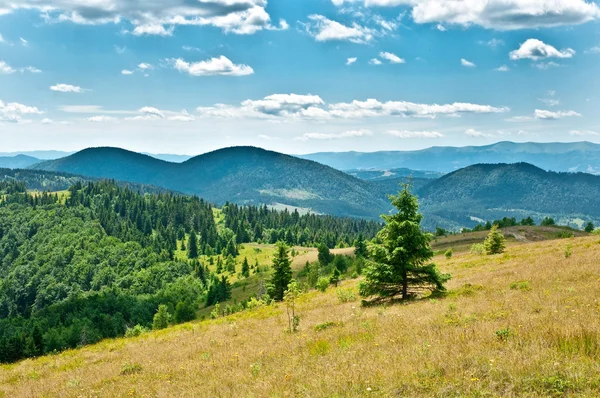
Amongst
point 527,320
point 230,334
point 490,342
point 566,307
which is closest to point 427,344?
point 490,342

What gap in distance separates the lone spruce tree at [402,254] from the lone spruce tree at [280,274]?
3329 centimetres

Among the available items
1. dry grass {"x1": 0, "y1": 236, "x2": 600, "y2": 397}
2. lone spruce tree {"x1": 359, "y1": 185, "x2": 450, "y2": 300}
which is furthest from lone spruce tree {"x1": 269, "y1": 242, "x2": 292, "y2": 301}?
lone spruce tree {"x1": 359, "y1": 185, "x2": 450, "y2": 300}

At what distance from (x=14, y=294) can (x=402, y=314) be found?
22659cm

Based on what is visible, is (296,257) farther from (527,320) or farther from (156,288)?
(527,320)

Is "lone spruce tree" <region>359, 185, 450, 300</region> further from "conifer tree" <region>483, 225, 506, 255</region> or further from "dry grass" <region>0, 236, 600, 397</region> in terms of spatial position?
"conifer tree" <region>483, 225, 506, 255</region>

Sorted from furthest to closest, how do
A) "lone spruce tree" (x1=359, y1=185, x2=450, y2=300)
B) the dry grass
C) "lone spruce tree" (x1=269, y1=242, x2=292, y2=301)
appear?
"lone spruce tree" (x1=269, y1=242, x2=292, y2=301)
"lone spruce tree" (x1=359, y1=185, x2=450, y2=300)
the dry grass

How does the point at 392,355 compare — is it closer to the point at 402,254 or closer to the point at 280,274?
the point at 402,254

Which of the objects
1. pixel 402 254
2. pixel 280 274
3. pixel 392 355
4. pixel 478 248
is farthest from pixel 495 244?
pixel 392 355

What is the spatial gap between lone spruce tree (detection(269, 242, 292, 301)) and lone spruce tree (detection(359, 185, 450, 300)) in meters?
33.3

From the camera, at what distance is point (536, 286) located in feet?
69.2

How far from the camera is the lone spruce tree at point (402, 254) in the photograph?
2373 cm

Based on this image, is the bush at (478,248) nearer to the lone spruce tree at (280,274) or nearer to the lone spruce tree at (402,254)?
the lone spruce tree at (280,274)

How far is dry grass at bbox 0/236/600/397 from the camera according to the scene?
852cm

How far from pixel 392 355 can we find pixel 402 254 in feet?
43.5
